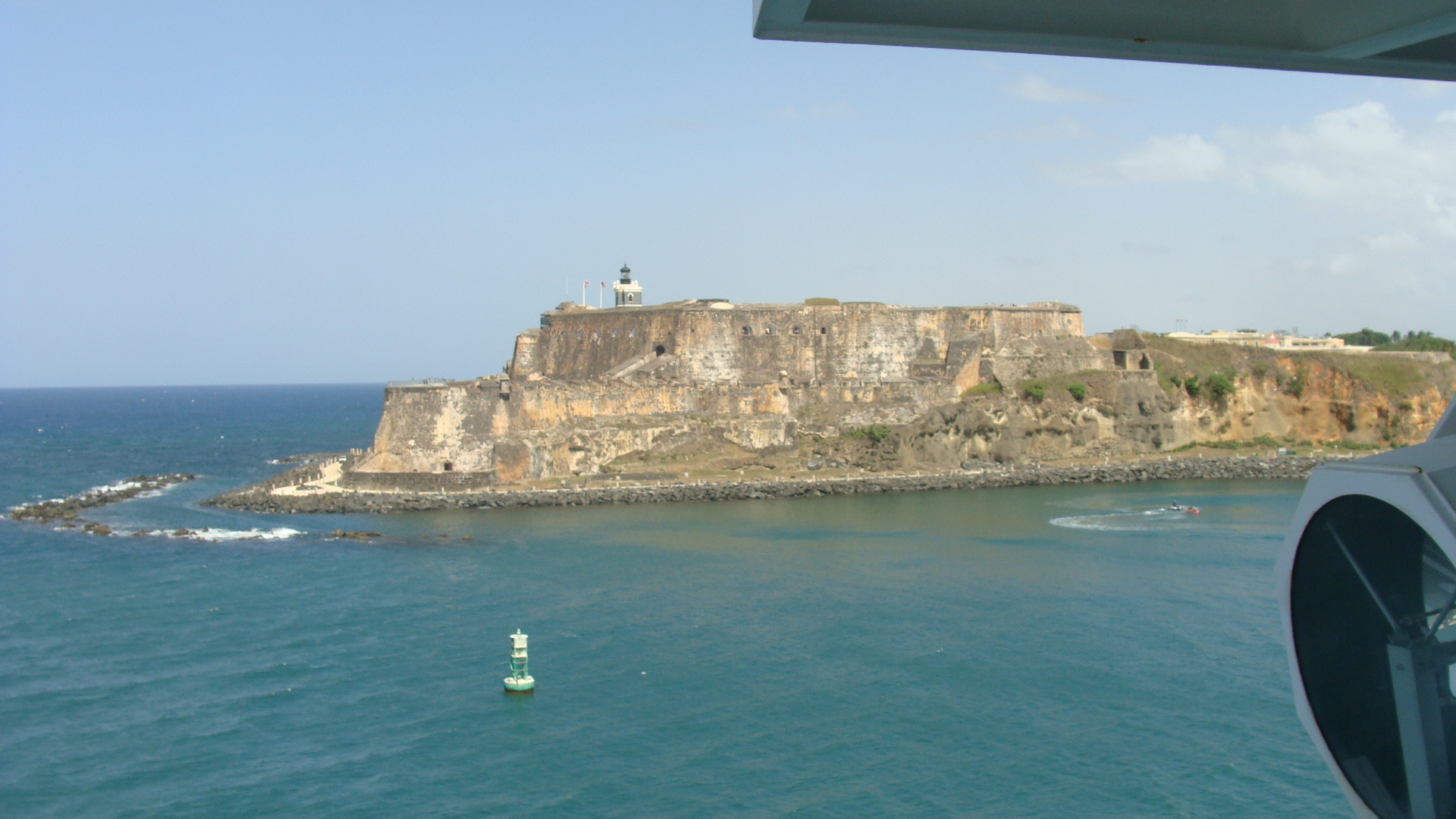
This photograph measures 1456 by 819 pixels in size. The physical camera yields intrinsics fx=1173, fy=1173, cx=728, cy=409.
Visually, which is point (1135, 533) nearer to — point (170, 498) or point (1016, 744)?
point (1016, 744)

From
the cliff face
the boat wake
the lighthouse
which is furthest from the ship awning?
the cliff face

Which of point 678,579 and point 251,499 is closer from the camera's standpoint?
point 678,579

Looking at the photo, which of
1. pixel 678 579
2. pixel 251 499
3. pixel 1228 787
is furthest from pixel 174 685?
pixel 251 499

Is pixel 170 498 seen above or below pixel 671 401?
below

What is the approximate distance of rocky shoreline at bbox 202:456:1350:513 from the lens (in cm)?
2781

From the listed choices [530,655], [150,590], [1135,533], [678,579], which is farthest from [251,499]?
[1135,533]

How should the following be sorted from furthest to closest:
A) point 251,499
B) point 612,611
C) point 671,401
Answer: point 671,401 → point 251,499 → point 612,611

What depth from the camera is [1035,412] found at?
34.5 m

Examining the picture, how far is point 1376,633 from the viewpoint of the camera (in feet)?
15.5

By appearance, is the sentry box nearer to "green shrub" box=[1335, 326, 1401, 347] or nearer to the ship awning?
the ship awning

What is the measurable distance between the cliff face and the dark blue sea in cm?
851

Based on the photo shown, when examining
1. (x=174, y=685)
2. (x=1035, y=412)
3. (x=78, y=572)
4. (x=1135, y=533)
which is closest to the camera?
(x=174, y=685)

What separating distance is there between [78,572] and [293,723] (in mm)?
10520

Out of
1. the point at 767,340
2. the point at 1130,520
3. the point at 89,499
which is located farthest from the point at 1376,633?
the point at 89,499
